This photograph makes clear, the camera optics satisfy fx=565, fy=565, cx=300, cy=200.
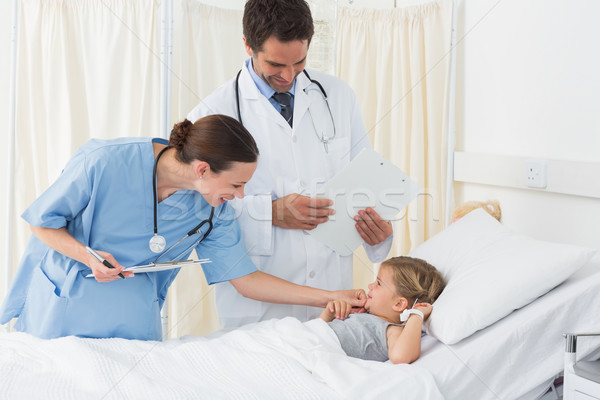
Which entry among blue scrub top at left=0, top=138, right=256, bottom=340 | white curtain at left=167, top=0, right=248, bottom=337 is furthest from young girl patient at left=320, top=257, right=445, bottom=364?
white curtain at left=167, top=0, right=248, bottom=337

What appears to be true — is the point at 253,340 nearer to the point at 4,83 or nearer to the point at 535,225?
the point at 535,225

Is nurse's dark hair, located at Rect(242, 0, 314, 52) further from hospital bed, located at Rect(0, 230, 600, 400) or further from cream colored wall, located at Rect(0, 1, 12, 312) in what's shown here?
cream colored wall, located at Rect(0, 1, 12, 312)

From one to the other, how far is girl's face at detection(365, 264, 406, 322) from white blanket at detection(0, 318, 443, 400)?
26 cm

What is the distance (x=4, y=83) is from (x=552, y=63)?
7.98ft

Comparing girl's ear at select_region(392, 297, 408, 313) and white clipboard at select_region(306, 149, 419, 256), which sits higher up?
white clipboard at select_region(306, 149, 419, 256)

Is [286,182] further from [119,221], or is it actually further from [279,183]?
[119,221]

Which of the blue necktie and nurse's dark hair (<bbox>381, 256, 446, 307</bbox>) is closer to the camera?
nurse's dark hair (<bbox>381, 256, 446, 307</bbox>)

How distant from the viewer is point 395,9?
7.68ft

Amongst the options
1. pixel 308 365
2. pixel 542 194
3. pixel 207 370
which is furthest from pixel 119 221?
pixel 542 194

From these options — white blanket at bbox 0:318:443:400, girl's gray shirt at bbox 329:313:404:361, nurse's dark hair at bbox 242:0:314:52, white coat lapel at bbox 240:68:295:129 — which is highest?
nurse's dark hair at bbox 242:0:314:52

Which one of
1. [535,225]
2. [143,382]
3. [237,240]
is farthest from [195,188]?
[535,225]

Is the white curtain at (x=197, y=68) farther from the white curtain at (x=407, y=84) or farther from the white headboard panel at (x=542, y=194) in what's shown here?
the white headboard panel at (x=542, y=194)

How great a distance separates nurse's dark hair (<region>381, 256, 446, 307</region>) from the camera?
1.61 metres

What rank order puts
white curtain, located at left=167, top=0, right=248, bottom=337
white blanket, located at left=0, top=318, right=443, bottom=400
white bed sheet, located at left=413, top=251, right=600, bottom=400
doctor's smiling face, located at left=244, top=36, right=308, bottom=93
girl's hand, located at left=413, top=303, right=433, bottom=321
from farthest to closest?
white curtain, located at left=167, top=0, right=248, bottom=337 → doctor's smiling face, located at left=244, top=36, right=308, bottom=93 → girl's hand, located at left=413, top=303, right=433, bottom=321 → white bed sheet, located at left=413, top=251, right=600, bottom=400 → white blanket, located at left=0, top=318, right=443, bottom=400
